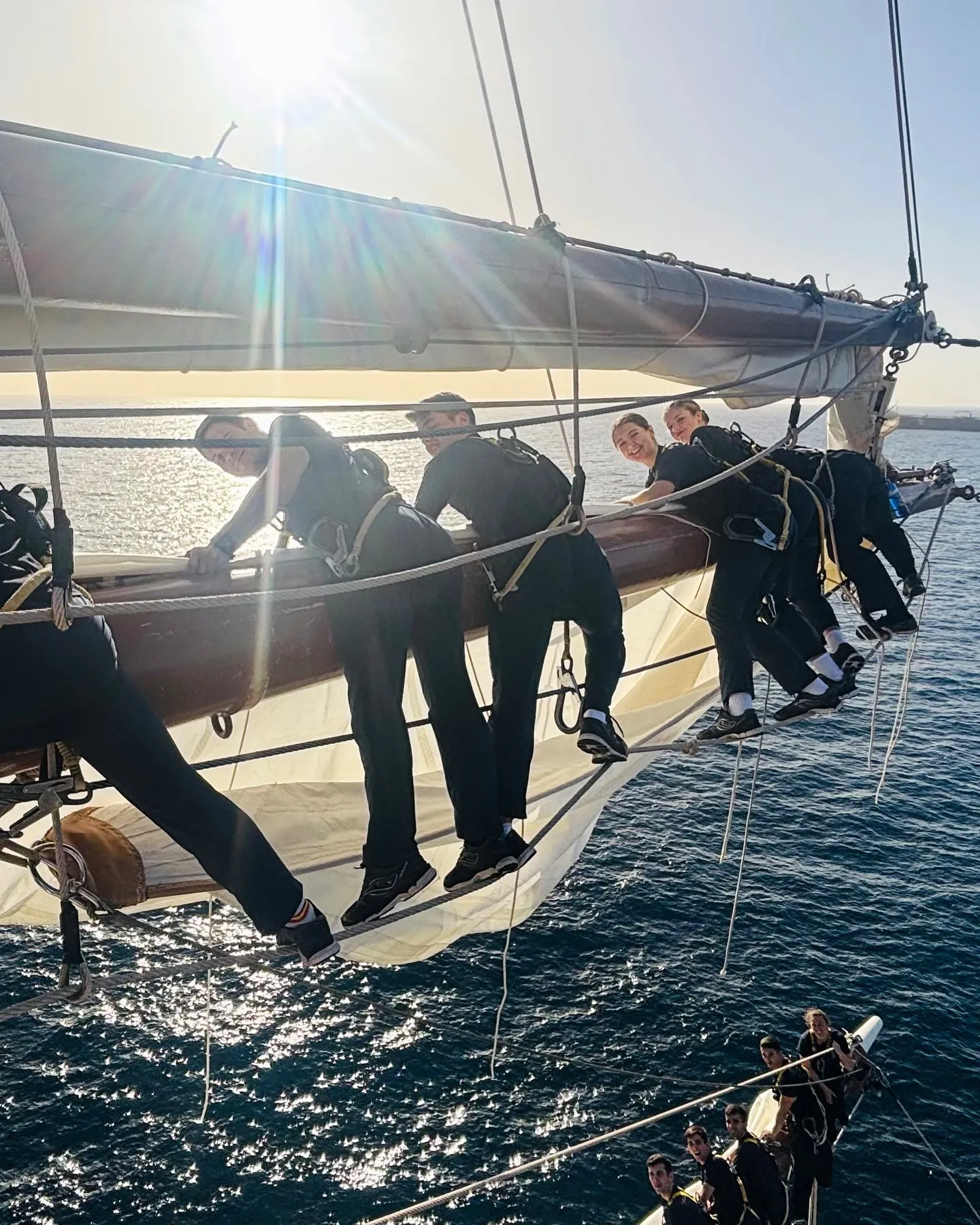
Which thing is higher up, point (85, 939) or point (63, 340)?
point (63, 340)

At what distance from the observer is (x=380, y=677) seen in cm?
348

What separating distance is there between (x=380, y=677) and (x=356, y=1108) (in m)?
13.9

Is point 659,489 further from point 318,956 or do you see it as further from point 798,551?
point 318,956

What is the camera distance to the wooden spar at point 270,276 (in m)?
2.67

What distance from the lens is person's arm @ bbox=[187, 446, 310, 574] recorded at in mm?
3369

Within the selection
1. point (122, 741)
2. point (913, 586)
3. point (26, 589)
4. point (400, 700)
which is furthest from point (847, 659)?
point (26, 589)

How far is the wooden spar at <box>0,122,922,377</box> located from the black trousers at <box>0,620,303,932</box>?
101 centimetres

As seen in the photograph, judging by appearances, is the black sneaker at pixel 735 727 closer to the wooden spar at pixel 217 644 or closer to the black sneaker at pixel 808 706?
the black sneaker at pixel 808 706

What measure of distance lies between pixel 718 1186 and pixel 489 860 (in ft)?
28.9

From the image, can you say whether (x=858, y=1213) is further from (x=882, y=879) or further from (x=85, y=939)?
(x=85, y=939)

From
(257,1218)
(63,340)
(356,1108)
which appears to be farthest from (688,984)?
(63,340)

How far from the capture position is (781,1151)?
37.9ft

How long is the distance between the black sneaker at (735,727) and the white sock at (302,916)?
318 cm

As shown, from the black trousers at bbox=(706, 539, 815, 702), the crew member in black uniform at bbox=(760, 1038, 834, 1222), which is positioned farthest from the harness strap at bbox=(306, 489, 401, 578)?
the crew member in black uniform at bbox=(760, 1038, 834, 1222)
